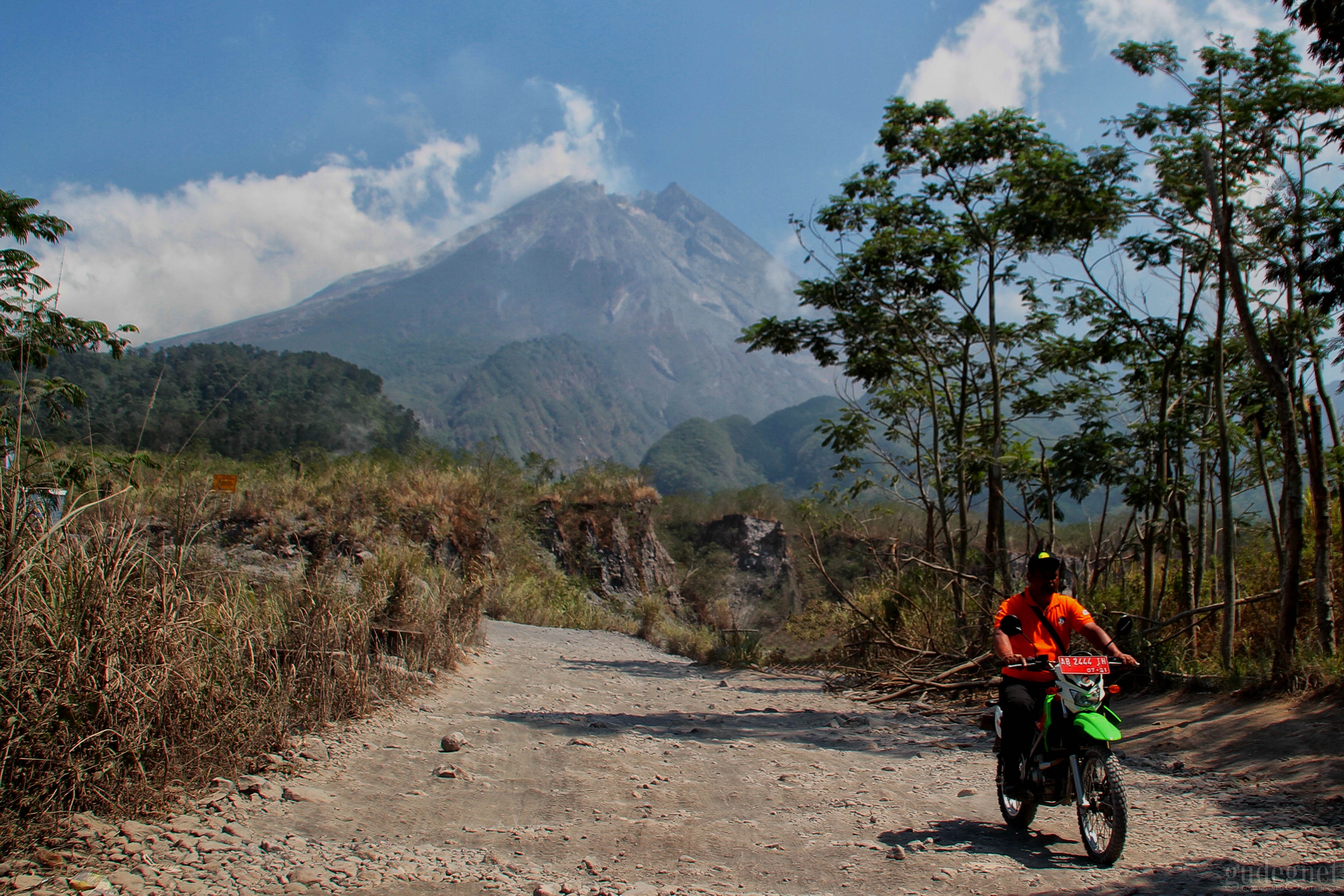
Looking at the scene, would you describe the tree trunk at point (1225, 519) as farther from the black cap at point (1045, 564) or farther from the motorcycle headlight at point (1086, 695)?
the motorcycle headlight at point (1086, 695)

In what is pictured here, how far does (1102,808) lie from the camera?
369 centimetres

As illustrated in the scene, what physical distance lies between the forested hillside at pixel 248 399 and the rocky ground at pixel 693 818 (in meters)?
13.1

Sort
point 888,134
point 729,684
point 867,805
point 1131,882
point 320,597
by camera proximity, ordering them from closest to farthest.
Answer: point 1131,882, point 867,805, point 320,597, point 729,684, point 888,134

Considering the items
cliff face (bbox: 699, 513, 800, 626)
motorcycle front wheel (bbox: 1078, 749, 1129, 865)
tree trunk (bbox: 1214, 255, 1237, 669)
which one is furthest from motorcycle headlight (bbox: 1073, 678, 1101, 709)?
cliff face (bbox: 699, 513, 800, 626)

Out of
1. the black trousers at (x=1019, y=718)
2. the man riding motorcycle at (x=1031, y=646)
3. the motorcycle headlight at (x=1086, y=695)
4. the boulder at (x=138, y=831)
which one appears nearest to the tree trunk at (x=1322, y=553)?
the man riding motorcycle at (x=1031, y=646)

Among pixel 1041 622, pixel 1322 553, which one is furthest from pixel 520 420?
pixel 1041 622

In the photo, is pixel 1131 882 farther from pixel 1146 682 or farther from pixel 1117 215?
pixel 1117 215

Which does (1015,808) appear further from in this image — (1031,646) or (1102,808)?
(1031,646)

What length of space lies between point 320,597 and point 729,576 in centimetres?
2891

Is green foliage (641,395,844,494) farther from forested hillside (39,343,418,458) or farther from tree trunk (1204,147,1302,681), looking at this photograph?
tree trunk (1204,147,1302,681)

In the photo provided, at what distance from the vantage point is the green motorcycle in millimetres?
3637

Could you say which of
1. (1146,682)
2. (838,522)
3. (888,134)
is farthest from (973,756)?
(888,134)

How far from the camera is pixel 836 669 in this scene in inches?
470

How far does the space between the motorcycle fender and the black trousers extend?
0.87ft
